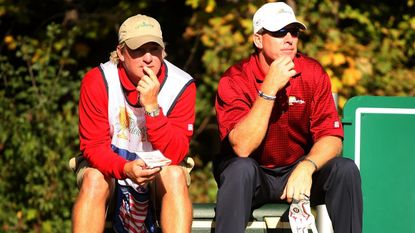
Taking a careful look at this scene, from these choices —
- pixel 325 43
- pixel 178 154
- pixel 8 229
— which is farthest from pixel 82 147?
pixel 325 43

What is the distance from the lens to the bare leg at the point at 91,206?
5082mm

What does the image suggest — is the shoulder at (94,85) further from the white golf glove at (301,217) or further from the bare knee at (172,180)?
the white golf glove at (301,217)

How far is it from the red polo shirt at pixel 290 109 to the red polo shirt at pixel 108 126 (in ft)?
0.67

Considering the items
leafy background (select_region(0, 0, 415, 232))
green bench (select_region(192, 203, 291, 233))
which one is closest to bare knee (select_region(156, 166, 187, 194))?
green bench (select_region(192, 203, 291, 233))

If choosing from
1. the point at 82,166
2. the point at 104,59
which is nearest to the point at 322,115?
the point at 82,166

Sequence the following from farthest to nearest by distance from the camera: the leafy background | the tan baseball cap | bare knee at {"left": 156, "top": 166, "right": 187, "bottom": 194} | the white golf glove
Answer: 1. the leafy background
2. the tan baseball cap
3. bare knee at {"left": 156, "top": 166, "right": 187, "bottom": 194}
4. the white golf glove

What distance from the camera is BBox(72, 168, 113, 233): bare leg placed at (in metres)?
5.08

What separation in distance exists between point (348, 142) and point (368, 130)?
137 mm

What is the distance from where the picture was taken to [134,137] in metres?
5.42

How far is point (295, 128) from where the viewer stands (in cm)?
550

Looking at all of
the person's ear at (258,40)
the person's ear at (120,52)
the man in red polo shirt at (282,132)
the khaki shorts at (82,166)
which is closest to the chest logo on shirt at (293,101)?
the man in red polo shirt at (282,132)

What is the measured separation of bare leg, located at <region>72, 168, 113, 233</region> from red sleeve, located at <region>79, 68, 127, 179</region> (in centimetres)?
9

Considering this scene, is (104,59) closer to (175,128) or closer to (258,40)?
(258,40)

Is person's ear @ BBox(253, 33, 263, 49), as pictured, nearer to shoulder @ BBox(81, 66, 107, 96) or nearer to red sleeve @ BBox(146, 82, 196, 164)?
red sleeve @ BBox(146, 82, 196, 164)
